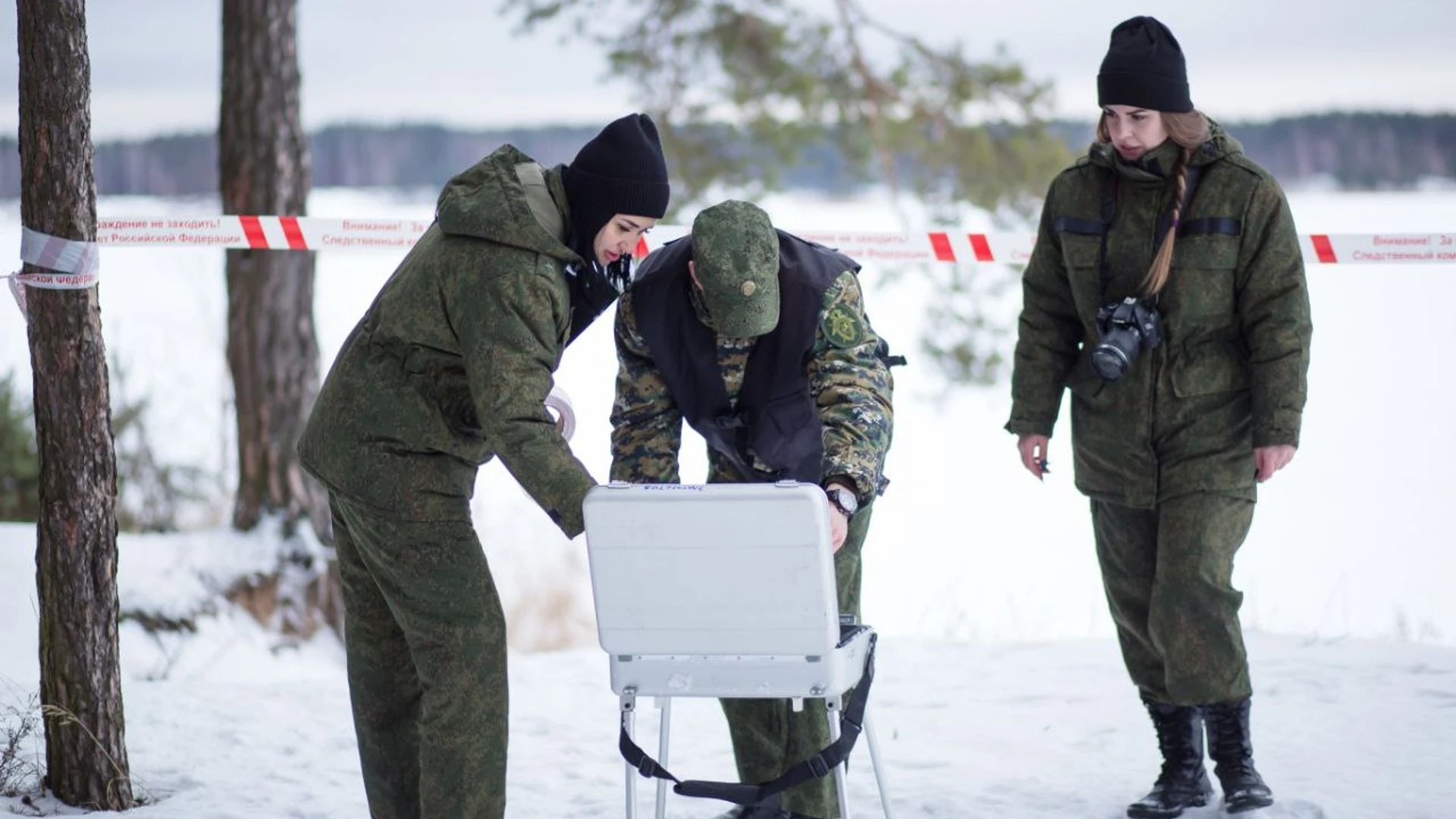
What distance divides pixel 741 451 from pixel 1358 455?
1041cm

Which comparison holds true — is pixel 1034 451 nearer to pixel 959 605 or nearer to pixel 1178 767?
pixel 1178 767

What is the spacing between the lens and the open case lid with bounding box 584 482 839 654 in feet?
8.25

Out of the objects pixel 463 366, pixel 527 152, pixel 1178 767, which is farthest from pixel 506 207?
pixel 527 152

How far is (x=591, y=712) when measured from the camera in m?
5.15

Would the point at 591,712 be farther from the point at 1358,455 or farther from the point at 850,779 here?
the point at 1358,455

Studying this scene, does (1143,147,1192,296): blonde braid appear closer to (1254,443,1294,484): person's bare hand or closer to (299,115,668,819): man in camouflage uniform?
(1254,443,1294,484): person's bare hand

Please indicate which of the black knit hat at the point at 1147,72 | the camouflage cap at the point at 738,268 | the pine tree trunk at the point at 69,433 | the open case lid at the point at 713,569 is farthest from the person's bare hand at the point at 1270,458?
the pine tree trunk at the point at 69,433

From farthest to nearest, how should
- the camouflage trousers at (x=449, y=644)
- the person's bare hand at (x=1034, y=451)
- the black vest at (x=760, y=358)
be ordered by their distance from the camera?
the person's bare hand at (x=1034, y=451), the black vest at (x=760, y=358), the camouflage trousers at (x=449, y=644)

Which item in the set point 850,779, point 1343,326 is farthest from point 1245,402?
point 1343,326

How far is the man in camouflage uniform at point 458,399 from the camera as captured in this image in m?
2.74

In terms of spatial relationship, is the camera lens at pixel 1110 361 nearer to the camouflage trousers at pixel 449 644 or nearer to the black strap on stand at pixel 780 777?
the black strap on stand at pixel 780 777

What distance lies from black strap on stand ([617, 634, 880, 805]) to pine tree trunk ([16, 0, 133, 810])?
1.82m

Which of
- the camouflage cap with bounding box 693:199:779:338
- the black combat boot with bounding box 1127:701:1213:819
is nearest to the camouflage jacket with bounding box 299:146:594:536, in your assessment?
the camouflage cap with bounding box 693:199:779:338

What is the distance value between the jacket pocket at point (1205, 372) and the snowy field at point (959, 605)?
1053 mm
